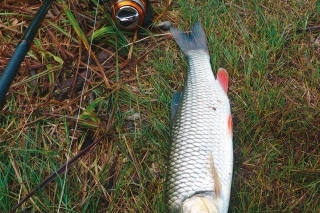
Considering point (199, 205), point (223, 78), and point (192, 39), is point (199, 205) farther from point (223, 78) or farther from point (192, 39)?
point (192, 39)

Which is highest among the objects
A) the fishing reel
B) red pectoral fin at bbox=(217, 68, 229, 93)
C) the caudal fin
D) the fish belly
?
the fishing reel

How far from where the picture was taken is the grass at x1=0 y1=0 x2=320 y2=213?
A: 288cm

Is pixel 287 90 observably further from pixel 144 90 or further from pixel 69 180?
pixel 69 180

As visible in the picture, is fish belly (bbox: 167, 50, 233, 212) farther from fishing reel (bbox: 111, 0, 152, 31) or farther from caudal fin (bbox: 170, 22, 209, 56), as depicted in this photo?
fishing reel (bbox: 111, 0, 152, 31)

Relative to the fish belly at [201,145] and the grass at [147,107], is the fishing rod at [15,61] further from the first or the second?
the fish belly at [201,145]

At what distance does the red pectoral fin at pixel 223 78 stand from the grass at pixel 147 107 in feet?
0.47

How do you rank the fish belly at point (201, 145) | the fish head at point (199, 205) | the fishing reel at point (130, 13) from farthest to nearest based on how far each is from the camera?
the fishing reel at point (130, 13) → the fish belly at point (201, 145) → the fish head at point (199, 205)

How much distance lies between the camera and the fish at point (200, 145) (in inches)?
98.7

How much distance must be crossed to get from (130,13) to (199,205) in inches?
62.8

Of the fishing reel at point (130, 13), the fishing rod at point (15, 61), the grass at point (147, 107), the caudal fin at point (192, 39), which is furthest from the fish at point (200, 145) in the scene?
the fishing rod at point (15, 61)

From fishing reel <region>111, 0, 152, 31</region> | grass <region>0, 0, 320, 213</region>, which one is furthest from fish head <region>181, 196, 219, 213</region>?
fishing reel <region>111, 0, 152, 31</region>

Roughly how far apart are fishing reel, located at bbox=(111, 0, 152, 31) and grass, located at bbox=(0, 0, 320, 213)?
0.12 meters

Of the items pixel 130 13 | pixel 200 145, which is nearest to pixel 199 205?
pixel 200 145

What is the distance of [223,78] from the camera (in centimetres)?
306
